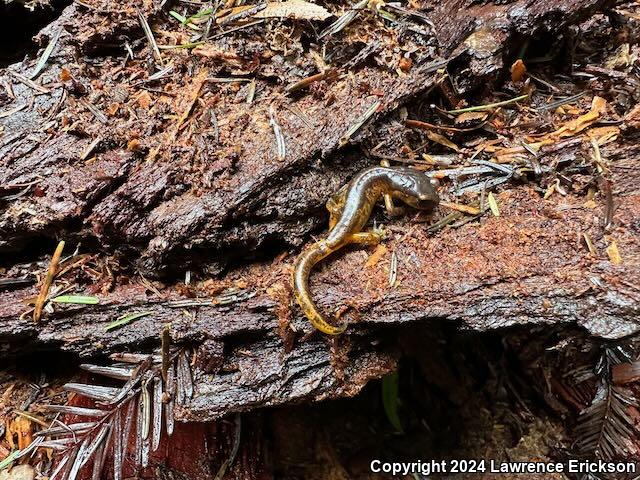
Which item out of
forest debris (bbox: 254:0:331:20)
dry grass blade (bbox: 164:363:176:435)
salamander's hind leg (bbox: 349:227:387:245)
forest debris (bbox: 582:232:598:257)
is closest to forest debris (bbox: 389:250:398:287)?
salamander's hind leg (bbox: 349:227:387:245)

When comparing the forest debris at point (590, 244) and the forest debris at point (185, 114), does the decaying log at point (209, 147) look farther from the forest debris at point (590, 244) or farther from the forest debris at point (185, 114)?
the forest debris at point (590, 244)

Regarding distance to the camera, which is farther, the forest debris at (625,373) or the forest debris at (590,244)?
the forest debris at (625,373)

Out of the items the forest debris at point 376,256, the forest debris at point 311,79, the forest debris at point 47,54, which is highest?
the forest debris at point 47,54

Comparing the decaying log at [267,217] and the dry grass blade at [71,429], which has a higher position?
the decaying log at [267,217]

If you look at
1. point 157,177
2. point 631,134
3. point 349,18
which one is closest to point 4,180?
point 157,177

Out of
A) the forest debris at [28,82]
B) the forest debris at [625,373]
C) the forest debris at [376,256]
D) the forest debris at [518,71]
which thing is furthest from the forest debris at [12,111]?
the forest debris at [625,373]

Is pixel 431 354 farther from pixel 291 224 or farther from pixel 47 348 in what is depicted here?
pixel 47 348

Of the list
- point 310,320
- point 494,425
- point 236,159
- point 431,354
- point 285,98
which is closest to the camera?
point 310,320
